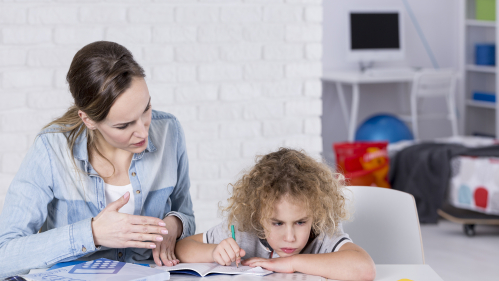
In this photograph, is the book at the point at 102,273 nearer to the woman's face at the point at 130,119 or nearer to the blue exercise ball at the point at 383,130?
the woman's face at the point at 130,119

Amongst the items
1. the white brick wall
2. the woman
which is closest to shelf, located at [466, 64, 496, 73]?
the white brick wall

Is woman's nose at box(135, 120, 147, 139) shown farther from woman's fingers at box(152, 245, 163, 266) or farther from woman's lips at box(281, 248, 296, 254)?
woman's lips at box(281, 248, 296, 254)

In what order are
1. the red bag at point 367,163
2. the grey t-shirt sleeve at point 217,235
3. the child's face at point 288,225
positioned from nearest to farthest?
1. the child's face at point 288,225
2. the grey t-shirt sleeve at point 217,235
3. the red bag at point 367,163

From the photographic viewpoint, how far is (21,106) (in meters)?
1.93

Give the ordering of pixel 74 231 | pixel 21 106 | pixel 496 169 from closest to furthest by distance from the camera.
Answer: pixel 74 231 → pixel 21 106 → pixel 496 169

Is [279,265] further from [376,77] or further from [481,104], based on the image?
[481,104]

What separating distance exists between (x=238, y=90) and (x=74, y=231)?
3.77 ft

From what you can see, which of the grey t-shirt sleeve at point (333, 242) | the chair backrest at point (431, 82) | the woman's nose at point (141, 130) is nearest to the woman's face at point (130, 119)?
the woman's nose at point (141, 130)

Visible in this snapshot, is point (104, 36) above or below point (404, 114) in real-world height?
above

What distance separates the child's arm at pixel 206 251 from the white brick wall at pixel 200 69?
2.76 ft

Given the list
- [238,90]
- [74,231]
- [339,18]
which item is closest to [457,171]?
[238,90]

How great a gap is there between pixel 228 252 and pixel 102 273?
0.28 meters

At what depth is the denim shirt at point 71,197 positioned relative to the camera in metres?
1.07

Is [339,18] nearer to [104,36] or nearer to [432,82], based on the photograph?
[432,82]
